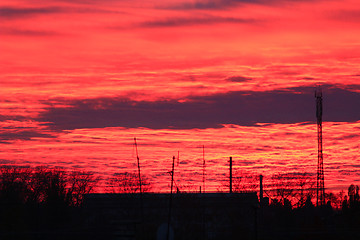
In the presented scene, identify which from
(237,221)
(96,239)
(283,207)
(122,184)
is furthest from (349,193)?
(96,239)

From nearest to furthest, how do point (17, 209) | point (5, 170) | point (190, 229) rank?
point (17, 209) < point (190, 229) < point (5, 170)

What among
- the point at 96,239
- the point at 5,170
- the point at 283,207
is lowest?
the point at 96,239

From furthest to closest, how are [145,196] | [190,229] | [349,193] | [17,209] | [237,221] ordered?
[349,193] < [145,196] < [237,221] < [190,229] < [17,209]

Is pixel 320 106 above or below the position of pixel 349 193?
above

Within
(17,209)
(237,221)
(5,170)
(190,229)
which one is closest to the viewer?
(17,209)

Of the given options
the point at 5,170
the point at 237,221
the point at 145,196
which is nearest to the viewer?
the point at 237,221

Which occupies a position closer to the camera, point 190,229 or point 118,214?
point 190,229

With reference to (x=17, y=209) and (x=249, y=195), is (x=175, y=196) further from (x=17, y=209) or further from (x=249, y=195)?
(x=17, y=209)

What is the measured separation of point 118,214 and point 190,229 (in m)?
14.6

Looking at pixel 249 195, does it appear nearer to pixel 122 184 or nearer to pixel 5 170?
pixel 122 184

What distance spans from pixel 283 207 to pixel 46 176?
44858 mm

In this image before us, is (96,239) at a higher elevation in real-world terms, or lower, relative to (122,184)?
lower

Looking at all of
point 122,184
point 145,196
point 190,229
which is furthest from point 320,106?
point 122,184

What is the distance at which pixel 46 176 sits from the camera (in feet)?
351
